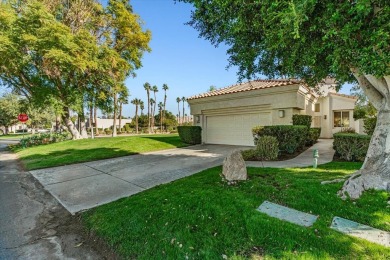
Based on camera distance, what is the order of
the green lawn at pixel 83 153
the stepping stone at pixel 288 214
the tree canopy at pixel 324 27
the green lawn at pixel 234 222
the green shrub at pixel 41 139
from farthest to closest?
the green shrub at pixel 41 139
the green lawn at pixel 83 153
the stepping stone at pixel 288 214
the tree canopy at pixel 324 27
the green lawn at pixel 234 222

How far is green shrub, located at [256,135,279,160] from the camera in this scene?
7.88 metres

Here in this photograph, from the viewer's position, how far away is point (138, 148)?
12430 millimetres

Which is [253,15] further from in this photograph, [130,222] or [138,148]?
[138,148]

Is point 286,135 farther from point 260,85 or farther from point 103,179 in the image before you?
point 103,179

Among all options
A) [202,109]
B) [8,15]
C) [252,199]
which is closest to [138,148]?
[202,109]

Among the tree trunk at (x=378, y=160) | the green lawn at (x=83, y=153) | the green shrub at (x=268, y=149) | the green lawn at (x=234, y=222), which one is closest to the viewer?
the green lawn at (x=234, y=222)

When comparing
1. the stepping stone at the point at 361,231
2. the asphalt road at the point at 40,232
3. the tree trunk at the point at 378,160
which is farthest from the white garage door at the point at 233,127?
the asphalt road at the point at 40,232

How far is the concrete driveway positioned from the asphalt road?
33cm

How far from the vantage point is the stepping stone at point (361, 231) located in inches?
108

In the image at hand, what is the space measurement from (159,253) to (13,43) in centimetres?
1742

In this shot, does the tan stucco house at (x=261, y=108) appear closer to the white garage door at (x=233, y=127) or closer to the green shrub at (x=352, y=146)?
the white garage door at (x=233, y=127)

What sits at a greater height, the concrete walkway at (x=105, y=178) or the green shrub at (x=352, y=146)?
the green shrub at (x=352, y=146)

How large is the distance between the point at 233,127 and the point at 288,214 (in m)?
9.95

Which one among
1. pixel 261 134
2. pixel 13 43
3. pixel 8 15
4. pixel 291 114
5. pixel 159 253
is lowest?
pixel 159 253
